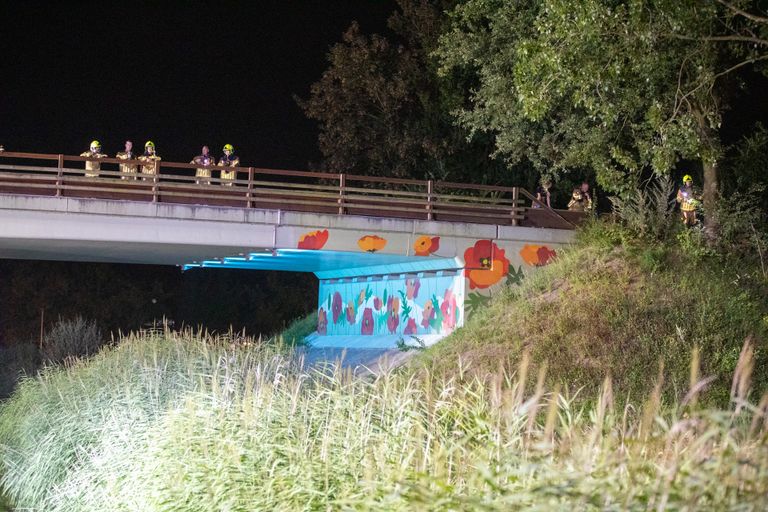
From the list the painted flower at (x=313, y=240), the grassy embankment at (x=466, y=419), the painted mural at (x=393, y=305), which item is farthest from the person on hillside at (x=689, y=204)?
the painted flower at (x=313, y=240)

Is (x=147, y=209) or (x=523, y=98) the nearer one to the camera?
(x=523, y=98)

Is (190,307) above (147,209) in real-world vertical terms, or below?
below

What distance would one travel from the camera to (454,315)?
81.9 feet

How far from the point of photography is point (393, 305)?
28.0m

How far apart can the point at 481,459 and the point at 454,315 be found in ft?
60.0

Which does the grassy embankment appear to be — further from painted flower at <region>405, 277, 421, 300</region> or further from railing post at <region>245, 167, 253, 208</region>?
railing post at <region>245, 167, 253, 208</region>

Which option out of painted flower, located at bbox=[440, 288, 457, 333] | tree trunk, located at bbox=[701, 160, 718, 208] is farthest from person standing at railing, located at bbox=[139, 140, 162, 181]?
tree trunk, located at bbox=[701, 160, 718, 208]

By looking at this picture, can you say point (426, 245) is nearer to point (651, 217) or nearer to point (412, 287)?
point (412, 287)

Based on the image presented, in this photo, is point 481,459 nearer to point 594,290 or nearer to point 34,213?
point 594,290

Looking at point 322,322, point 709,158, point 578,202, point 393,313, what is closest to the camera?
point 709,158

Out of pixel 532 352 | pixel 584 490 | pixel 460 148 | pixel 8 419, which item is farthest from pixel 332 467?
pixel 460 148

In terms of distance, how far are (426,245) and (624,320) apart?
6.04 metres

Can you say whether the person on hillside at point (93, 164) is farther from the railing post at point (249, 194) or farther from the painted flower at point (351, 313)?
the painted flower at point (351, 313)

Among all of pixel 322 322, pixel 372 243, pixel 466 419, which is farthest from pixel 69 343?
pixel 466 419
